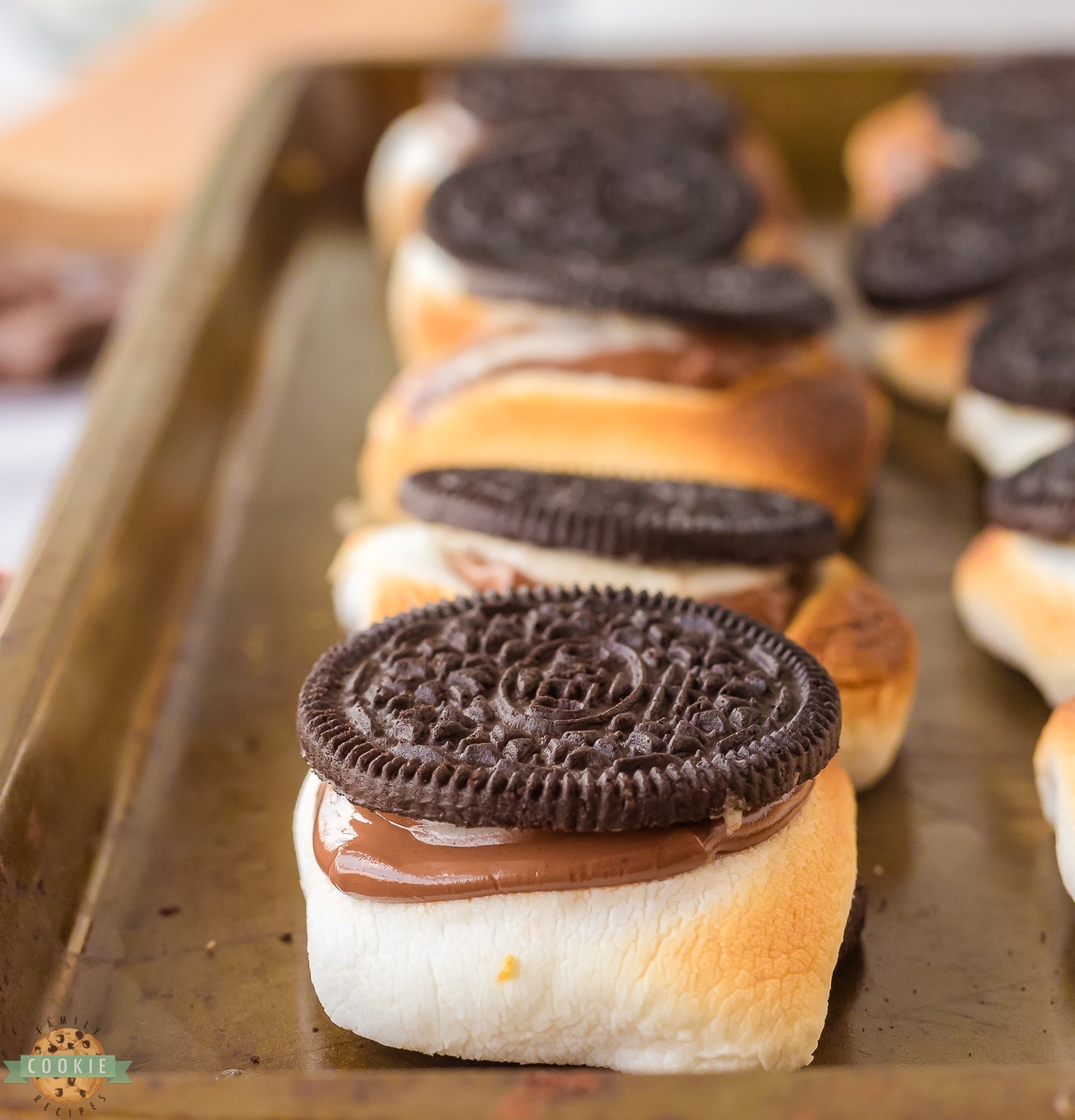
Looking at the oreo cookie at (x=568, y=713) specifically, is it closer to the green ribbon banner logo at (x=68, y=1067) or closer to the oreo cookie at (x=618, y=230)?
the green ribbon banner logo at (x=68, y=1067)

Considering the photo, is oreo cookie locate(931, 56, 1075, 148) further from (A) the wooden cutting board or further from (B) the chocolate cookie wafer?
(A) the wooden cutting board

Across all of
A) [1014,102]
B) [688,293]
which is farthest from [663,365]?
[1014,102]

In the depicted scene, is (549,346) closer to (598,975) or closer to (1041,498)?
(1041,498)

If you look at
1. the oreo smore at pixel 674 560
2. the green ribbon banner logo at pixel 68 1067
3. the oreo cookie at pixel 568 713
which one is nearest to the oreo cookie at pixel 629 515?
the oreo smore at pixel 674 560

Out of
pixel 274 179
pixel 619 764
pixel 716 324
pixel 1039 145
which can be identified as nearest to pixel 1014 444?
pixel 716 324

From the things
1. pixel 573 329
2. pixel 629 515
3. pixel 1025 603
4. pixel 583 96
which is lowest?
pixel 1025 603

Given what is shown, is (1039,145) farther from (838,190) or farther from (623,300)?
(623,300)
